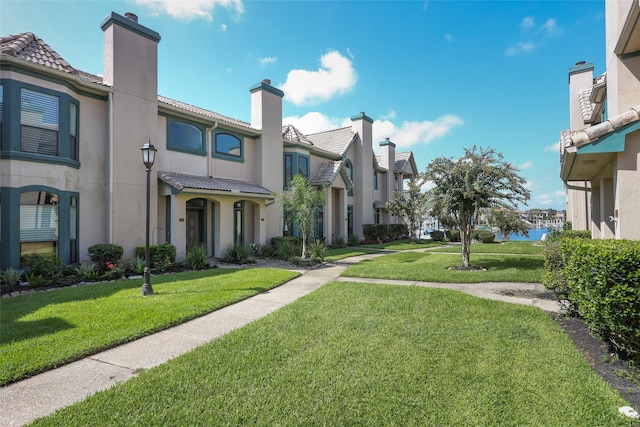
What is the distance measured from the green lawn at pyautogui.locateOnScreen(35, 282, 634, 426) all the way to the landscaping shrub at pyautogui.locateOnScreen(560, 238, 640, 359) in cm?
59

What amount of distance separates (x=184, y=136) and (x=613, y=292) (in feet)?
51.8

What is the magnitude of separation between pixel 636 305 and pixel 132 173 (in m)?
14.6

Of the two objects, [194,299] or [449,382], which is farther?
[194,299]

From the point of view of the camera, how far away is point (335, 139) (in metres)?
26.8

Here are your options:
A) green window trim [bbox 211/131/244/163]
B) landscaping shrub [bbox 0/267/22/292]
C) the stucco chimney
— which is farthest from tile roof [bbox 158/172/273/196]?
the stucco chimney

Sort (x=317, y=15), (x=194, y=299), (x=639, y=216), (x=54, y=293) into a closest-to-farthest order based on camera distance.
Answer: (x=639, y=216), (x=194, y=299), (x=54, y=293), (x=317, y=15)

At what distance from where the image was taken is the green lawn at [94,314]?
4.66 m

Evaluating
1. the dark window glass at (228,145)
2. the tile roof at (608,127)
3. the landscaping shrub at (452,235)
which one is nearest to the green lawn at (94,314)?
the tile roof at (608,127)

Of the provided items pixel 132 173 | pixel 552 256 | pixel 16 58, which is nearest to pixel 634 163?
pixel 552 256

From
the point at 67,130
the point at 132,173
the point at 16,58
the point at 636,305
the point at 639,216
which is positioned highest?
the point at 16,58

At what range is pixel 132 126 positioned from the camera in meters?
12.8

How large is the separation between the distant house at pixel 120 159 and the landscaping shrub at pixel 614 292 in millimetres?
12755

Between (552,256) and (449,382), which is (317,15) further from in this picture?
(449,382)

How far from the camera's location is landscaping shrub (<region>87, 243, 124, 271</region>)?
36.9ft
